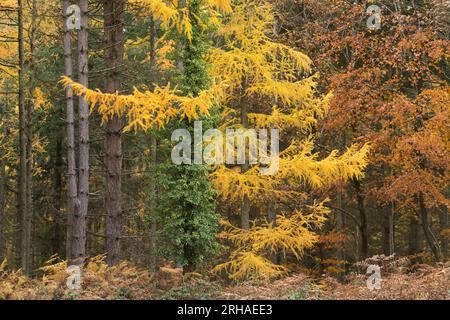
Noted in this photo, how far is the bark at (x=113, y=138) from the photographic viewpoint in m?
14.1

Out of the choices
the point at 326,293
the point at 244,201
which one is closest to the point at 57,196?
the point at 244,201

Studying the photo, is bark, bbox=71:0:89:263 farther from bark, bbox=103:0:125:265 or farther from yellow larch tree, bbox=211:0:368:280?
yellow larch tree, bbox=211:0:368:280

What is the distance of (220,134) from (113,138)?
2.81 m

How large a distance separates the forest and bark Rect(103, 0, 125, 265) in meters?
0.04

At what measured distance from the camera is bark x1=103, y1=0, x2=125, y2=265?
46.1 ft

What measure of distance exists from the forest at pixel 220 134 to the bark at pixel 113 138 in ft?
0.12

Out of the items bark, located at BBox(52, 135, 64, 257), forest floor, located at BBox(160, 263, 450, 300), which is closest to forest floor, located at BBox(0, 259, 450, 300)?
forest floor, located at BBox(160, 263, 450, 300)

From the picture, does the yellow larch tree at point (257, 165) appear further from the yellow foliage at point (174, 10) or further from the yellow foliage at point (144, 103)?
the yellow foliage at point (144, 103)

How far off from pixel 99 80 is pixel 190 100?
932 centimetres

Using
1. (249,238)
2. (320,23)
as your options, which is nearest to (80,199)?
(249,238)

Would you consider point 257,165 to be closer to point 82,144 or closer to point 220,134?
point 220,134

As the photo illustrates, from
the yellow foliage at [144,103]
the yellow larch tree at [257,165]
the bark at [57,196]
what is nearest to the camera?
the yellow foliage at [144,103]

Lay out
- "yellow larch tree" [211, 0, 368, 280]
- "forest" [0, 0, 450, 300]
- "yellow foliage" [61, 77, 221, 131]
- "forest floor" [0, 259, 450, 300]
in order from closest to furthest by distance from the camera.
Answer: "forest floor" [0, 259, 450, 300] < "yellow foliage" [61, 77, 221, 131] < "forest" [0, 0, 450, 300] < "yellow larch tree" [211, 0, 368, 280]

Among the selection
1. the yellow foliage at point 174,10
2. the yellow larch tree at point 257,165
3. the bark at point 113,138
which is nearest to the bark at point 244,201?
the yellow larch tree at point 257,165
